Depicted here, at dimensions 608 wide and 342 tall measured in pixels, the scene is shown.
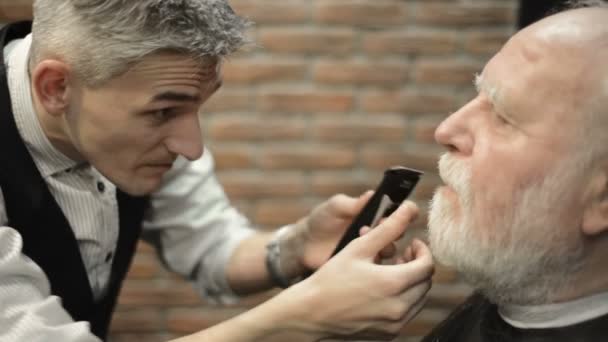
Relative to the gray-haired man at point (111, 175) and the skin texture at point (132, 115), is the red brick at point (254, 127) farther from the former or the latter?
the skin texture at point (132, 115)

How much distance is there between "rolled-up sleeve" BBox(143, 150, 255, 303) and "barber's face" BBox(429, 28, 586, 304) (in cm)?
71

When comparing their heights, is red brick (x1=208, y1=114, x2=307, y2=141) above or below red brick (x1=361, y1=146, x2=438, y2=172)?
above

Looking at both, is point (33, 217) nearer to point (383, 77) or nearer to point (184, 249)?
point (184, 249)

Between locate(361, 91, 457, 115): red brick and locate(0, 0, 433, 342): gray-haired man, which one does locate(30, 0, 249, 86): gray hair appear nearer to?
locate(0, 0, 433, 342): gray-haired man

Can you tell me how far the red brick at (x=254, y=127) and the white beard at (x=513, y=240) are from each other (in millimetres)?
1265

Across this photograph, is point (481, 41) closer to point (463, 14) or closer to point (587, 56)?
point (463, 14)

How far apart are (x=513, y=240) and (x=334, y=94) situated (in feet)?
4.45

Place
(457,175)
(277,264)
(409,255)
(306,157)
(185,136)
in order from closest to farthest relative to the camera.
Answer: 1. (457,175)
2. (409,255)
3. (185,136)
4. (277,264)
5. (306,157)

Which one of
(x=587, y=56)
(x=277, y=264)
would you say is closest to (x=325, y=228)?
(x=277, y=264)

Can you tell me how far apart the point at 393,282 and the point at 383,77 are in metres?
1.38

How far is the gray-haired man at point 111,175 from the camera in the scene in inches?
45.0

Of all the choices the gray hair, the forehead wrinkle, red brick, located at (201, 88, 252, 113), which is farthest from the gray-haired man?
red brick, located at (201, 88, 252, 113)

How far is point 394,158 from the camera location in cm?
245

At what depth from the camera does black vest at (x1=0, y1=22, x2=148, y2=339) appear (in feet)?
4.21
